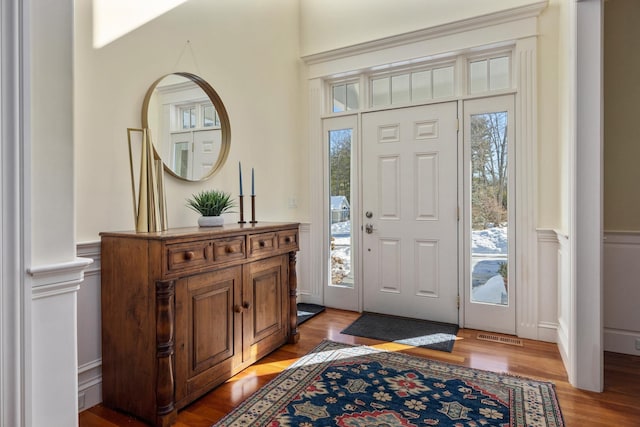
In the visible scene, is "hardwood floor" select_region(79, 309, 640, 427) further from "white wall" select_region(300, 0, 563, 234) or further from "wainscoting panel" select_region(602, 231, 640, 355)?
"white wall" select_region(300, 0, 563, 234)

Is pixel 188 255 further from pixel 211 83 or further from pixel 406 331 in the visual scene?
pixel 406 331

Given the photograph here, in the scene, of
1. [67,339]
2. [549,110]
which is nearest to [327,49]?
[549,110]

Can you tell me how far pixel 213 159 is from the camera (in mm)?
2746

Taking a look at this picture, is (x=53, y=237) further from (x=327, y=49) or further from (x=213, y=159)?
(x=327, y=49)

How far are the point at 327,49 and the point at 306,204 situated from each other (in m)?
1.61

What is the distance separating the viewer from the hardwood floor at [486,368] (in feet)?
5.92

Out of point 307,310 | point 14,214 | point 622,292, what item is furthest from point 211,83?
point 622,292

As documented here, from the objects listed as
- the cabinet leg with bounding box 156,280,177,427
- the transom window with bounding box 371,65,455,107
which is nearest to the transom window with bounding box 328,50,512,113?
the transom window with bounding box 371,65,455,107

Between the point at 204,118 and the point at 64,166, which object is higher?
the point at 204,118

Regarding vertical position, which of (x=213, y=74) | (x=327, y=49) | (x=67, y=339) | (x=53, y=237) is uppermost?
(x=327, y=49)

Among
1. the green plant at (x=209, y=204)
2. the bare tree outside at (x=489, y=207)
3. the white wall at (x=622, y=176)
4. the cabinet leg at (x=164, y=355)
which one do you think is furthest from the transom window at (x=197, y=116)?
the white wall at (x=622, y=176)

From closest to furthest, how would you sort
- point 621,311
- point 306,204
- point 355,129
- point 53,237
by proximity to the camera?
1. point 53,237
2. point 621,311
3. point 355,129
4. point 306,204

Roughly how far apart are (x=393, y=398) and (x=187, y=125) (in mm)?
2183

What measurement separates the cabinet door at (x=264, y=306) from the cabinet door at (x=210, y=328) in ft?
Answer: 0.27
